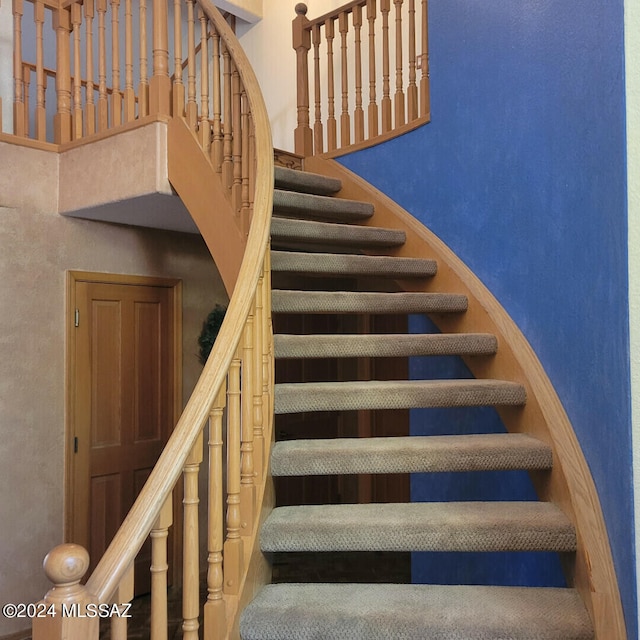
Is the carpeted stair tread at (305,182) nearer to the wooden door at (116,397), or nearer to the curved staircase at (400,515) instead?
the curved staircase at (400,515)

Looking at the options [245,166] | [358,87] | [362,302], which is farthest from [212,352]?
[358,87]

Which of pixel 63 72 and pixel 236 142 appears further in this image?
pixel 63 72

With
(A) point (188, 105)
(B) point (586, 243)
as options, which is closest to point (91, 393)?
(A) point (188, 105)

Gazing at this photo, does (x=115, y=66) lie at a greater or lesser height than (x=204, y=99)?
greater

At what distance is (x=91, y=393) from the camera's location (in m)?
3.75

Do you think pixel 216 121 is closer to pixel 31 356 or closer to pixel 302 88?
pixel 302 88

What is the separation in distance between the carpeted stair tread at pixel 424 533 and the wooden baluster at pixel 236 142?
1472 millimetres

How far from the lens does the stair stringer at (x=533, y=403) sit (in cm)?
176

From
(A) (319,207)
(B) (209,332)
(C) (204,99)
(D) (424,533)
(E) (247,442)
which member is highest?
(C) (204,99)

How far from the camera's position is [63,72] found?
3.37 metres

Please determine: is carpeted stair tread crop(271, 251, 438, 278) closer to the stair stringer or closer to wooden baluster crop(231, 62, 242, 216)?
the stair stringer

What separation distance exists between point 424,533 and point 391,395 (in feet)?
1.82

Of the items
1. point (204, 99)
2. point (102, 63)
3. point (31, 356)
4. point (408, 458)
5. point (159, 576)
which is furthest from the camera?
point (31, 356)

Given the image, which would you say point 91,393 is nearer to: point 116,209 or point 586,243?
point 116,209
